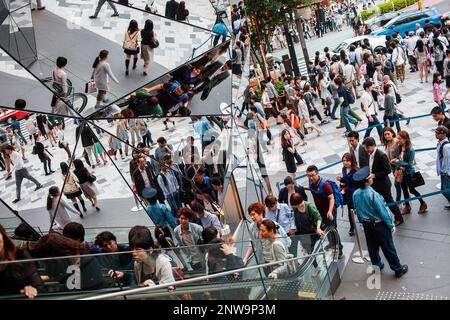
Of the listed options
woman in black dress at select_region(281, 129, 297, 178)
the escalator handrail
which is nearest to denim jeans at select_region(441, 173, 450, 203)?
the escalator handrail

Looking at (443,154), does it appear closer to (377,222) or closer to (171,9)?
(377,222)

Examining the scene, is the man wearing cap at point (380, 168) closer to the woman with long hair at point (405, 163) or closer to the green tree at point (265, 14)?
the woman with long hair at point (405, 163)

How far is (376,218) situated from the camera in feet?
29.2

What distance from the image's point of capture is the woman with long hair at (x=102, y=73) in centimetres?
878

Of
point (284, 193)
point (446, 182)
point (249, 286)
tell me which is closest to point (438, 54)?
point (446, 182)

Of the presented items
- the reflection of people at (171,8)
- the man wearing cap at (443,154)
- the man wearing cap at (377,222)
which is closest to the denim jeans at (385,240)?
the man wearing cap at (377,222)

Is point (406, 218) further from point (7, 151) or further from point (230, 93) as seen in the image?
point (7, 151)

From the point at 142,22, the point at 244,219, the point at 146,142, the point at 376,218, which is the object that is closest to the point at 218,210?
the point at 244,219

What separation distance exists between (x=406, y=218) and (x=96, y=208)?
514 centimetres

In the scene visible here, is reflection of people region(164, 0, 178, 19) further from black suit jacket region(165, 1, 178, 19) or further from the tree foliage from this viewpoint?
the tree foliage

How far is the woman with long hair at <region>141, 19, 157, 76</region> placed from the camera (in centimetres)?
904

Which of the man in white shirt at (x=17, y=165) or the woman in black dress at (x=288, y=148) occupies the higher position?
the man in white shirt at (x=17, y=165)

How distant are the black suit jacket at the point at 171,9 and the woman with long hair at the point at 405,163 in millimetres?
4190

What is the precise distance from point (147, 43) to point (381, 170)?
4.20 m
